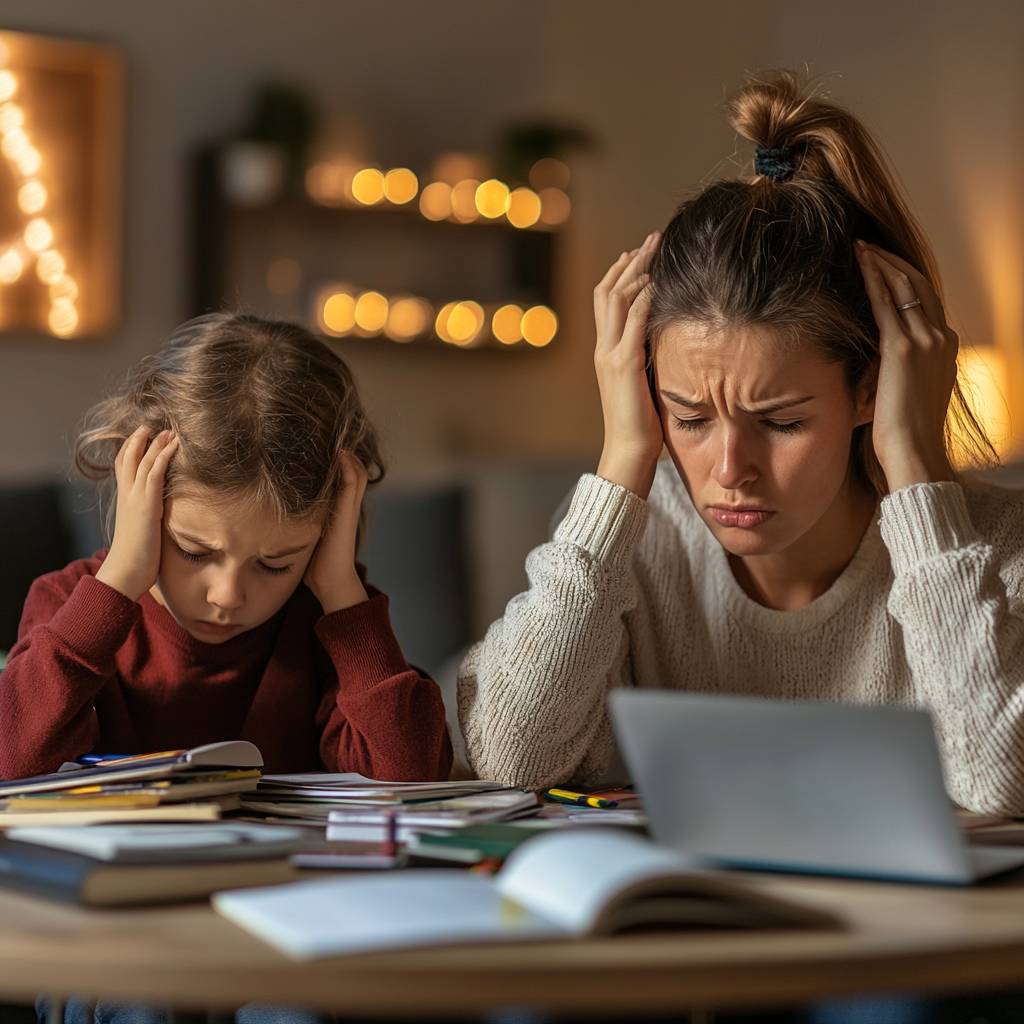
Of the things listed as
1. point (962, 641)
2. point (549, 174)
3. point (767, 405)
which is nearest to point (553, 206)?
point (549, 174)

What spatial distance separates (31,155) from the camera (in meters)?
3.44

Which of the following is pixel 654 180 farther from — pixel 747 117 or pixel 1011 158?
pixel 747 117

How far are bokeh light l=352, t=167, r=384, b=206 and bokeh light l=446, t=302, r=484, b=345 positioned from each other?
0.43 metres

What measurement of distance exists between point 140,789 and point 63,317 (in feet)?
9.41

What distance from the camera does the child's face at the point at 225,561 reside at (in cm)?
114

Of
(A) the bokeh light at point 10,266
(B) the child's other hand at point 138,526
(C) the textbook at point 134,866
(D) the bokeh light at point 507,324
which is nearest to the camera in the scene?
(C) the textbook at point 134,866

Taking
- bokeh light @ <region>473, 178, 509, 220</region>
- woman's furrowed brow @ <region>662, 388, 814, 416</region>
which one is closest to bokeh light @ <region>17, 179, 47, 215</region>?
bokeh light @ <region>473, 178, 509, 220</region>

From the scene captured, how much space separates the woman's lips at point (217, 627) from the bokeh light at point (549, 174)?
318 cm

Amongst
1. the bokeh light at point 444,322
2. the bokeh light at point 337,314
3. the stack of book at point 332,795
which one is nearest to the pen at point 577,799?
the stack of book at point 332,795

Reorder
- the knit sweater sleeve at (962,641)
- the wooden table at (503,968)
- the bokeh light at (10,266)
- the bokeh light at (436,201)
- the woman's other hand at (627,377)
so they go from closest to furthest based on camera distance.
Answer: the wooden table at (503,968)
the knit sweater sleeve at (962,641)
the woman's other hand at (627,377)
the bokeh light at (10,266)
the bokeh light at (436,201)

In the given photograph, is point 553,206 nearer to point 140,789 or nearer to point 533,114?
point 533,114

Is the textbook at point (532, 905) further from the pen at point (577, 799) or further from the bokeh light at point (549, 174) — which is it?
the bokeh light at point (549, 174)

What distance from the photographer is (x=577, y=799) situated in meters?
1.07

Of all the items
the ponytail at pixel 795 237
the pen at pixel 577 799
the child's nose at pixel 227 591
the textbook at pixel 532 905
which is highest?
the ponytail at pixel 795 237
